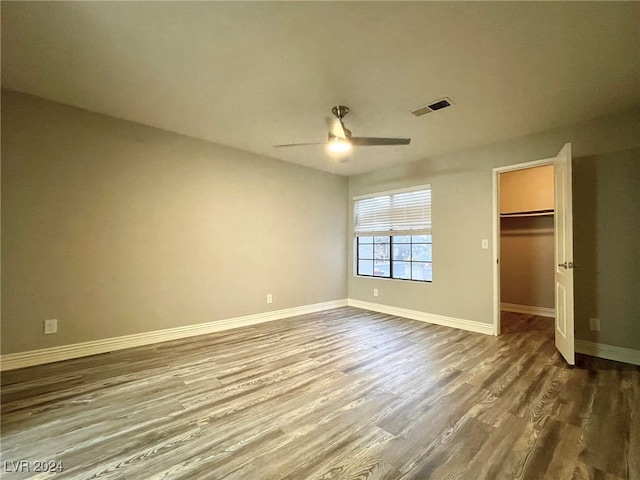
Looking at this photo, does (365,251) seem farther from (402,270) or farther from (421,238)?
(421,238)

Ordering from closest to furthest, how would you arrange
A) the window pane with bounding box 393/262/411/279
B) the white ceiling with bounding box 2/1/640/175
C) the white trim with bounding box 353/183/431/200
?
the white ceiling with bounding box 2/1/640/175
the white trim with bounding box 353/183/431/200
the window pane with bounding box 393/262/411/279

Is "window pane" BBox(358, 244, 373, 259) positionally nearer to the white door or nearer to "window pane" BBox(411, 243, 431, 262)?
"window pane" BBox(411, 243, 431, 262)

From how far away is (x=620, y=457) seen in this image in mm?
1513

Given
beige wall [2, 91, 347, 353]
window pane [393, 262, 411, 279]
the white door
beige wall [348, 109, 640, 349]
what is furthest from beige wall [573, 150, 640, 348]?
beige wall [2, 91, 347, 353]

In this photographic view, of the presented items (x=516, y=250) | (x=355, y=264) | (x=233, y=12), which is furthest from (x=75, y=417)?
(x=516, y=250)

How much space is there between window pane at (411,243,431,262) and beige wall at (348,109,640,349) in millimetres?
178

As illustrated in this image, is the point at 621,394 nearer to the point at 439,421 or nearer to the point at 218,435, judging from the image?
the point at 439,421

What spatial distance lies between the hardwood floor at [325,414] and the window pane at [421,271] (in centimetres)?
146

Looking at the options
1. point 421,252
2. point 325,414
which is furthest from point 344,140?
point 421,252

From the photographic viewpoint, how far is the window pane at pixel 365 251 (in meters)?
5.38

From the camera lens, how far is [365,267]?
5.45 m

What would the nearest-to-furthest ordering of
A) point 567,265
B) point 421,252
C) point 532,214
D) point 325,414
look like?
point 325,414 → point 567,265 → point 421,252 → point 532,214

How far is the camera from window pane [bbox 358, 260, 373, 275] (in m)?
5.36

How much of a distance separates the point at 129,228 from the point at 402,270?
395 centimetres
